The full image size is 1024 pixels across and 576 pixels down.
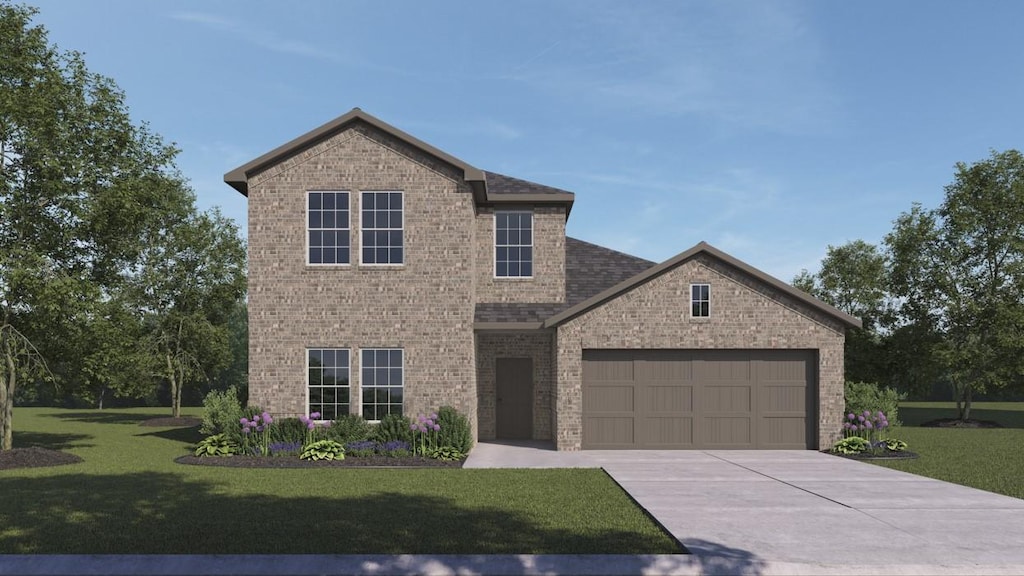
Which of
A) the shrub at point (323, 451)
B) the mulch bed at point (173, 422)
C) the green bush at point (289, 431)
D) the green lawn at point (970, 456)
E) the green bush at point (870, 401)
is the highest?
the green bush at point (870, 401)

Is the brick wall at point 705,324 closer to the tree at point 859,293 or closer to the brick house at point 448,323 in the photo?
the brick house at point 448,323

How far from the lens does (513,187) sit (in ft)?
73.0

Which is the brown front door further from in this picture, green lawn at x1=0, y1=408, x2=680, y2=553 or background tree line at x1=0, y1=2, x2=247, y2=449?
background tree line at x1=0, y1=2, x2=247, y2=449

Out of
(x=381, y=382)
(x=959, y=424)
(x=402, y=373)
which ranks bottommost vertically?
(x=959, y=424)

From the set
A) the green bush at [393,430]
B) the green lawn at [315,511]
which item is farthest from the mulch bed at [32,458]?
the green bush at [393,430]

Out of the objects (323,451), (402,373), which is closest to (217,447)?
(323,451)

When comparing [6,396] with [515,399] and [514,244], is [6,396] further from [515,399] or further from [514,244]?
[514,244]

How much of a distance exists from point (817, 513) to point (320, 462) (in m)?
10.5

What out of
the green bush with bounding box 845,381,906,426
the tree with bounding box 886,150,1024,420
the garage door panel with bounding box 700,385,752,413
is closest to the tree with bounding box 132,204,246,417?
the garage door panel with bounding box 700,385,752,413

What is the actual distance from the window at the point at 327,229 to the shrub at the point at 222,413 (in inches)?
158

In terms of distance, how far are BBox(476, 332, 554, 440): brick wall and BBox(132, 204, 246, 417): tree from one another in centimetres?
1745

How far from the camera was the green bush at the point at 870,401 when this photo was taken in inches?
758

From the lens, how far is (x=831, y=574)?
7.81m

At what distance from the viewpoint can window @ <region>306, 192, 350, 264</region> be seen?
19.2 metres
